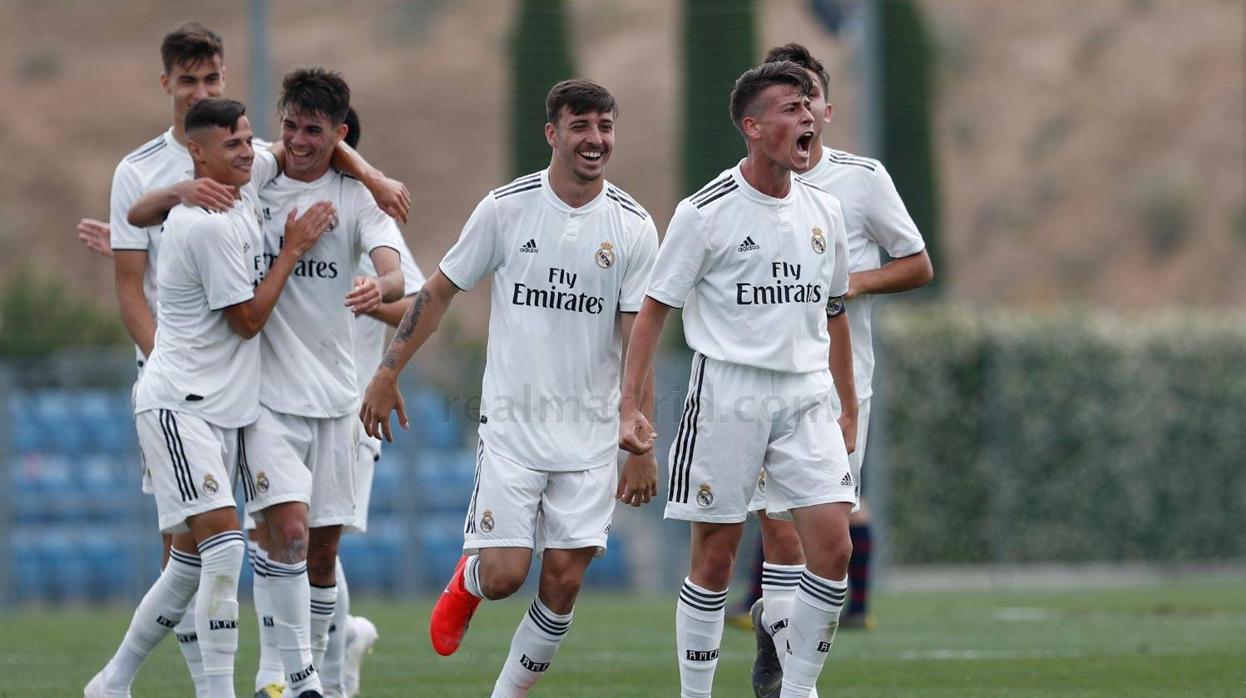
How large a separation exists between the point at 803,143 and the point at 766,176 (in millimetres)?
194

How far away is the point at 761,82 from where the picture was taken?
695cm

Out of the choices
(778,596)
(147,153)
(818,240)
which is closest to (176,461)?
(147,153)

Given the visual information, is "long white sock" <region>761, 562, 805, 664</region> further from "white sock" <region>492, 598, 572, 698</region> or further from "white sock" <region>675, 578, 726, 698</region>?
"white sock" <region>492, 598, 572, 698</region>

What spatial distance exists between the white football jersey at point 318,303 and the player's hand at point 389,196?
0.08 m

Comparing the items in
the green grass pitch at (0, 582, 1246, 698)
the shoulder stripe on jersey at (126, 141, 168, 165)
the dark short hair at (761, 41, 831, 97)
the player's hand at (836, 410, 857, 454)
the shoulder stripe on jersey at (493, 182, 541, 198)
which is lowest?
the green grass pitch at (0, 582, 1246, 698)

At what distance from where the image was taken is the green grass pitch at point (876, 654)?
852 centimetres

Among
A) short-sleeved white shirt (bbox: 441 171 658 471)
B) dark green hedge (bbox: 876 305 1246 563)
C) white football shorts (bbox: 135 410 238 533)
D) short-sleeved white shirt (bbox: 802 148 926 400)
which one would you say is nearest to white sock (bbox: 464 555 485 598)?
short-sleeved white shirt (bbox: 441 171 658 471)

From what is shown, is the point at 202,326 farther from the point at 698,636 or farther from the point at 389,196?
the point at 698,636

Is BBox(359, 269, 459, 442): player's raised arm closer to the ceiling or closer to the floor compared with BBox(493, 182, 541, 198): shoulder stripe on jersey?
closer to the floor

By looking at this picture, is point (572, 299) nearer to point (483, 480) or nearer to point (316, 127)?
point (483, 480)

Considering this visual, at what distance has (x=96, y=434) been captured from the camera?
16562 mm

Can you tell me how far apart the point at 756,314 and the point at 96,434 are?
1099 cm

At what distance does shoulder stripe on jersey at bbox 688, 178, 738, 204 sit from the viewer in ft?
22.6

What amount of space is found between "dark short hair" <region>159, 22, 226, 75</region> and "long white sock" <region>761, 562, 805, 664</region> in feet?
10.6
